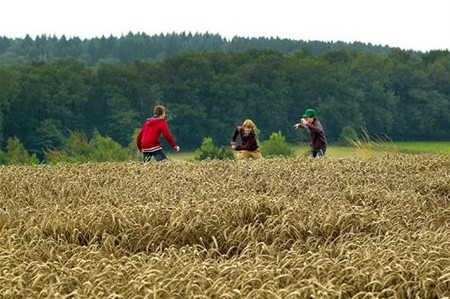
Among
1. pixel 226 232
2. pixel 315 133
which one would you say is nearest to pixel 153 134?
pixel 315 133

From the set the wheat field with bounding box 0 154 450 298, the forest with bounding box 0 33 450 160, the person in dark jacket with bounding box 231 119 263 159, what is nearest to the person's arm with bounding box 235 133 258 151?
the person in dark jacket with bounding box 231 119 263 159

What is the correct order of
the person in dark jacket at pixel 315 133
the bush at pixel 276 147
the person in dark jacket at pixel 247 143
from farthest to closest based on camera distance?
the bush at pixel 276 147, the person in dark jacket at pixel 315 133, the person in dark jacket at pixel 247 143

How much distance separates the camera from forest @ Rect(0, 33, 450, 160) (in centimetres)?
11069

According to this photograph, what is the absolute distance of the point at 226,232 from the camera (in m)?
8.48

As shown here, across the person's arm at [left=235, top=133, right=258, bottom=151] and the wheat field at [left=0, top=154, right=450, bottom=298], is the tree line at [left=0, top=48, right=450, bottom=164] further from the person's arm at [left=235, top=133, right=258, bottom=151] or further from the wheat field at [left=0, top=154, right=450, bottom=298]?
the wheat field at [left=0, top=154, right=450, bottom=298]

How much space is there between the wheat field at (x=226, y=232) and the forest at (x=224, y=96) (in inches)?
3709

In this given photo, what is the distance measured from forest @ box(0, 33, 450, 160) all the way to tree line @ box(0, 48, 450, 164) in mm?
127

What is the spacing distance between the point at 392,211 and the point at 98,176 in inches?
214

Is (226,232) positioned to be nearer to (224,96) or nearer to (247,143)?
(247,143)

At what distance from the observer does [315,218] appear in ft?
28.6

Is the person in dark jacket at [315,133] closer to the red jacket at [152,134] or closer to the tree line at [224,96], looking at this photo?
the red jacket at [152,134]

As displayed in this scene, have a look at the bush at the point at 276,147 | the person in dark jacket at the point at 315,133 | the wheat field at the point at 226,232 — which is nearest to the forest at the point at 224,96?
the bush at the point at 276,147

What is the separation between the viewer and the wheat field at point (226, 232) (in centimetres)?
602

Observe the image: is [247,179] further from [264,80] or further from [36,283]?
[264,80]
